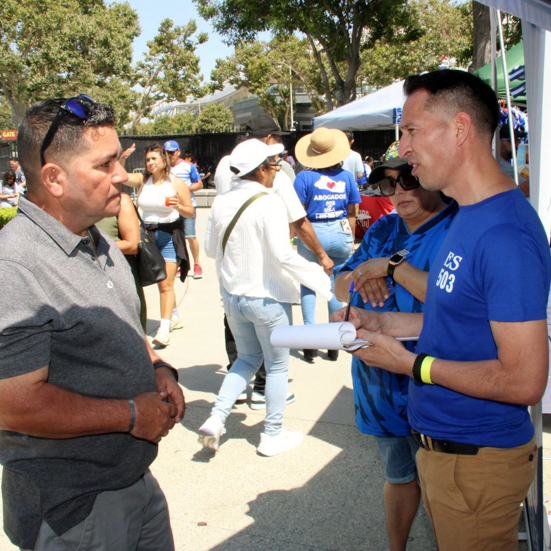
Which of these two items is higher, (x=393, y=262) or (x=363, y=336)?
(x=393, y=262)

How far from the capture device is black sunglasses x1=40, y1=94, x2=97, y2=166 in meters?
1.62

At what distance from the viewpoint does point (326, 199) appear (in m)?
5.55

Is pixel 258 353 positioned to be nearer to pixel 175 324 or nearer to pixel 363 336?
pixel 363 336

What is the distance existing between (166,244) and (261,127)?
5.04ft

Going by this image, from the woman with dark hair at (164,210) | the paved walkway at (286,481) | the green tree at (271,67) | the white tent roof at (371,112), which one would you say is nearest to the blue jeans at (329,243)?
the paved walkway at (286,481)

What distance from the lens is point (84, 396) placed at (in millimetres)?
1593

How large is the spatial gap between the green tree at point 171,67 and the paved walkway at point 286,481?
4413 cm

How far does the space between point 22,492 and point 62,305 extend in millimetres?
533

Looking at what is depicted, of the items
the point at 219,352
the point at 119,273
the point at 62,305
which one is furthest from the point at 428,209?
the point at 219,352

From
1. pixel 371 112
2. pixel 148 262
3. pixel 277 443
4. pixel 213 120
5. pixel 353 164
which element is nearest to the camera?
pixel 277 443


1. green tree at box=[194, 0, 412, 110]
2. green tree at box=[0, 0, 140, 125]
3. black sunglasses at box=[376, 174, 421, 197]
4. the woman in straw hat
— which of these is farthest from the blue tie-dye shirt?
green tree at box=[0, 0, 140, 125]

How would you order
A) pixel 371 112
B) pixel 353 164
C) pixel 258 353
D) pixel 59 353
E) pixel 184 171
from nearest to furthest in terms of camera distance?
1. pixel 59 353
2. pixel 258 353
3. pixel 353 164
4. pixel 184 171
5. pixel 371 112

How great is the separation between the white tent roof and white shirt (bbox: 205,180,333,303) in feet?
28.5

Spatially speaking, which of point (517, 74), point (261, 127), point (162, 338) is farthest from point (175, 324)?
point (517, 74)
